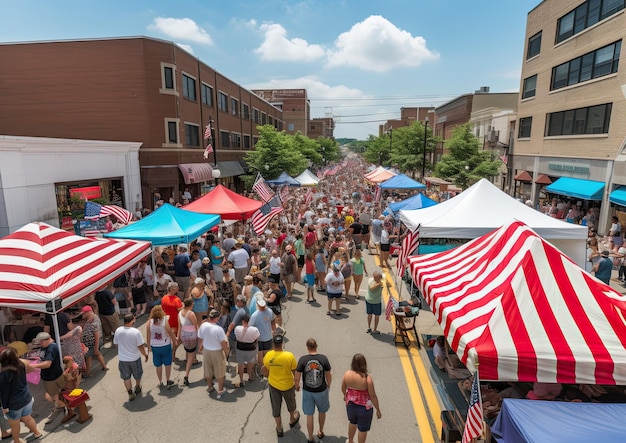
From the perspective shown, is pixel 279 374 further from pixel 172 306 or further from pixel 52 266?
pixel 52 266

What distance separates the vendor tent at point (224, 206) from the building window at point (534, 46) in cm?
2648

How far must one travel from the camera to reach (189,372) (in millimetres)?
7082

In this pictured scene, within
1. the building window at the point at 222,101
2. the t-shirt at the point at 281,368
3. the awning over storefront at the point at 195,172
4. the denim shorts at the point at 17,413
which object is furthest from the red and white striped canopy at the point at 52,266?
the building window at the point at 222,101

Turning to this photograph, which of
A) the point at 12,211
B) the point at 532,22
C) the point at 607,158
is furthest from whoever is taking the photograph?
the point at 532,22

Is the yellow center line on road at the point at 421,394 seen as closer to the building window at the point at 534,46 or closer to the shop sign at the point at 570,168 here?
the shop sign at the point at 570,168

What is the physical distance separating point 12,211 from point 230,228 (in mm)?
7844

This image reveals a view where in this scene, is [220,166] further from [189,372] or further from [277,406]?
[277,406]

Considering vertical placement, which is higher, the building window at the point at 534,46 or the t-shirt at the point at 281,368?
the building window at the point at 534,46

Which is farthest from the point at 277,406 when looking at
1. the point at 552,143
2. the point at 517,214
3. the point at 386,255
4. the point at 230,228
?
the point at 552,143

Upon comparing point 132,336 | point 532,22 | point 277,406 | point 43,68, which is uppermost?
point 532,22

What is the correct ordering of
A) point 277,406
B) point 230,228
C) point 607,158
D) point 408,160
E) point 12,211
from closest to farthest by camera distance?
point 277,406 < point 12,211 < point 230,228 < point 607,158 < point 408,160

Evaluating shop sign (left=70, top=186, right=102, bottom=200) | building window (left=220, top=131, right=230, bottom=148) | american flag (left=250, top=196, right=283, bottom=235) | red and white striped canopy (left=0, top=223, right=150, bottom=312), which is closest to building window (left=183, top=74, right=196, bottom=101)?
building window (left=220, top=131, right=230, bottom=148)

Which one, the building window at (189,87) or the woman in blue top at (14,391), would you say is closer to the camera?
the woman in blue top at (14,391)

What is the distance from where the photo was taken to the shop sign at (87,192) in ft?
57.3
